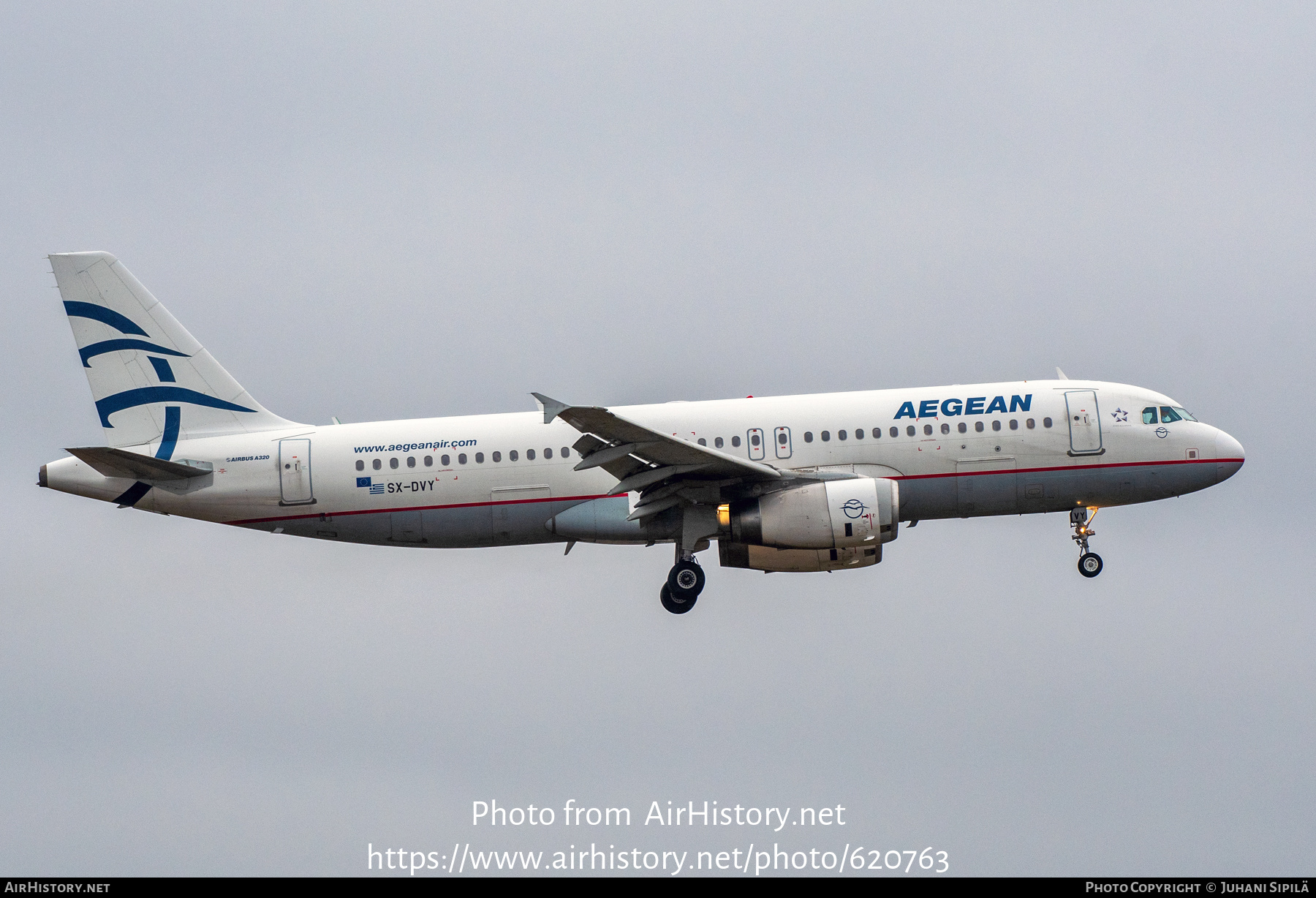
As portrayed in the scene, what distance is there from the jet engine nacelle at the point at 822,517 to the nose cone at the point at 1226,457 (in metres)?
8.67

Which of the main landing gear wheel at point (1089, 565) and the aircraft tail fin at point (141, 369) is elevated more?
the aircraft tail fin at point (141, 369)

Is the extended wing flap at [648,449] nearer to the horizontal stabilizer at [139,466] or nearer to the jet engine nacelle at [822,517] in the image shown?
the jet engine nacelle at [822,517]

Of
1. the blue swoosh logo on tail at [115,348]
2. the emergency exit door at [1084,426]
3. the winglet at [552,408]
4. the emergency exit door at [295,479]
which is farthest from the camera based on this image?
the blue swoosh logo on tail at [115,348]

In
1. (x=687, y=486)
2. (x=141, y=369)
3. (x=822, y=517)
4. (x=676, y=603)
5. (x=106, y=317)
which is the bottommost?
(x=676, y=603)

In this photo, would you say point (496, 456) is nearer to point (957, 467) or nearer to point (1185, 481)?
point (957, 467)

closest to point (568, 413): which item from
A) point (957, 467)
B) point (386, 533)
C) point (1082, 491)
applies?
point (386, 533)

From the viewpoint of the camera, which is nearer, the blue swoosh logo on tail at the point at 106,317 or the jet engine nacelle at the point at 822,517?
the jet engine nacelle at the point at 822,517

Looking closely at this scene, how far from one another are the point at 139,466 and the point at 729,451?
47.1ft

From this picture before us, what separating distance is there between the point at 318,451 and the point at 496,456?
451cm

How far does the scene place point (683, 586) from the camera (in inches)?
1378

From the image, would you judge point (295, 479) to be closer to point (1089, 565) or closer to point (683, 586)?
point (683, 586)

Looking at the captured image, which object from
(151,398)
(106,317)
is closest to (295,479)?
(151,398)

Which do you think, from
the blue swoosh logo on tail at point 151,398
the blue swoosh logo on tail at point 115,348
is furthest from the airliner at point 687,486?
the blue swoosh logo on tail at point 115,348

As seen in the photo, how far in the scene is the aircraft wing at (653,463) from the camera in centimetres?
3123
